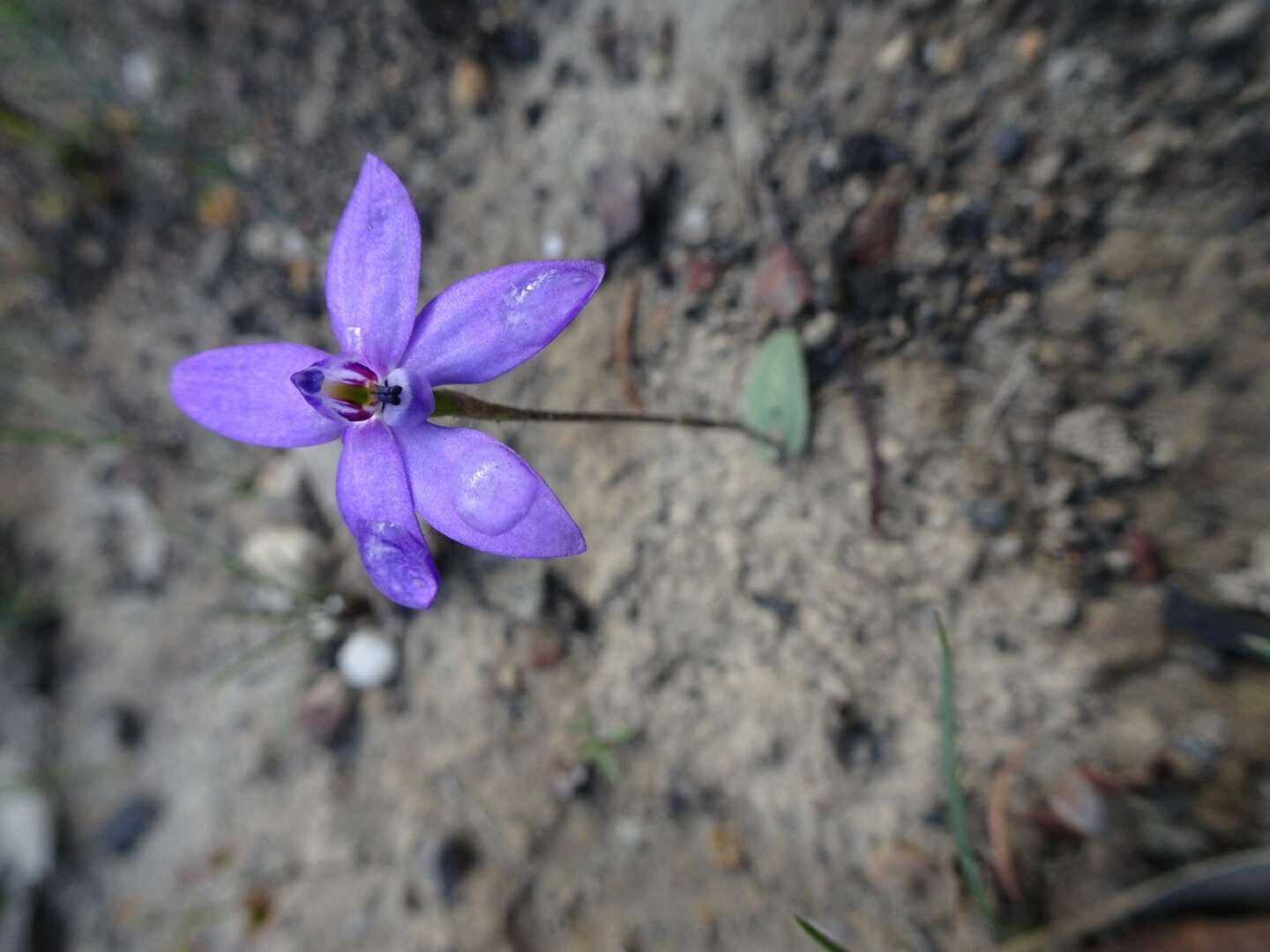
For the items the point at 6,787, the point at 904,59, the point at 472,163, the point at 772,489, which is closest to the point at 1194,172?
the point at 904,59

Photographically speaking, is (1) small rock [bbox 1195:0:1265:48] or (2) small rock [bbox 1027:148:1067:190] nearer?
(1) small rock [bbox 1195:0:1265:48]

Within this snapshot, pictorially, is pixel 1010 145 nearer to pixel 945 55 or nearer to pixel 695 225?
pixel 945 55

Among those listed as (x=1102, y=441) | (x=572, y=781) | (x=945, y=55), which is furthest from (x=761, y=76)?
(x=572, y=781)

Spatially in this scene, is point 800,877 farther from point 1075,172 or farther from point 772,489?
point 1075,172

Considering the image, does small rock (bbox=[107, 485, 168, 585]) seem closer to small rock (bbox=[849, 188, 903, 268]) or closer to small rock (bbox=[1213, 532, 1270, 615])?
small rock (bbox=[849, 188, 903, 268])

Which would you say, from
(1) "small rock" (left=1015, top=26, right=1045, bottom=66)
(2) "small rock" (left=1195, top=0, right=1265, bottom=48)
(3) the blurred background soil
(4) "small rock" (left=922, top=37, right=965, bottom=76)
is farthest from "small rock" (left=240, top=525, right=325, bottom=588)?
(2) "small rock" (left=1195, top=0, right=1265, bottom=48)

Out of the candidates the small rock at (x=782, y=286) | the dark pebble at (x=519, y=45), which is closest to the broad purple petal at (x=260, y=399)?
the small rock at (x=782, y=286)
